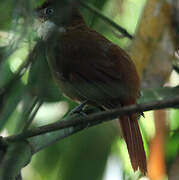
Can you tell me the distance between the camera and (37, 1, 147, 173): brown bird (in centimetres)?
253

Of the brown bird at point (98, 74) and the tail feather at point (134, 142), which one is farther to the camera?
the brown bird at point (98, 74)

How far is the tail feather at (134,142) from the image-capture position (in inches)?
95.3

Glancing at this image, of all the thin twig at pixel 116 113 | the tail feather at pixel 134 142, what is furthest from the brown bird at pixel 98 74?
the thin twig at pixel 116 113

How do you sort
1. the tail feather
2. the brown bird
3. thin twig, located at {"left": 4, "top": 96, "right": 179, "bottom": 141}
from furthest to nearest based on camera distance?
1. the brown bird
2. the tail feather
3. thin twig, located at {"left": 4, "top": 96, "right": 179, "bottom": 141}

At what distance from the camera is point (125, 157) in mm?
2963

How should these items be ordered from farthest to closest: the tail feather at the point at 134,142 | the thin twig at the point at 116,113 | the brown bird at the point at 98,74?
the brown bird at the point at 98,74 < the tail feather at the point at 134,142 < the thin twig at the point at 116,113

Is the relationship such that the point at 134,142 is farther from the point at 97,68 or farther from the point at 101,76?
the point at 97,68

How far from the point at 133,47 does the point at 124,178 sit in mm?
1066

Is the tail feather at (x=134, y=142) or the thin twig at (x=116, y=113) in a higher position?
the tail feather at (x=134, y=142)

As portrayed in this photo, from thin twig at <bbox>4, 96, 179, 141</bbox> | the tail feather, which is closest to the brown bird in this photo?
the tail feather

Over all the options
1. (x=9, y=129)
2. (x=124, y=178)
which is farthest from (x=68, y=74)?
(x=124, y=178)

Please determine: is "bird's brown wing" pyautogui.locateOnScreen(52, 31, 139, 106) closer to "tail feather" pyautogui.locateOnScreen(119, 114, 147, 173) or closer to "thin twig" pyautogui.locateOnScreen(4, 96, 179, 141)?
"tail feather" pyautogui.locateOnScreen(119, 114, 147, 173)

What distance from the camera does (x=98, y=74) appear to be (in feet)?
9.18

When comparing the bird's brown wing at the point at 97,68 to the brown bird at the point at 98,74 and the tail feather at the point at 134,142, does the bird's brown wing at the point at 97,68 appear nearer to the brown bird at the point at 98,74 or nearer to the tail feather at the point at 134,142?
the brown bird at the point at 98,74
